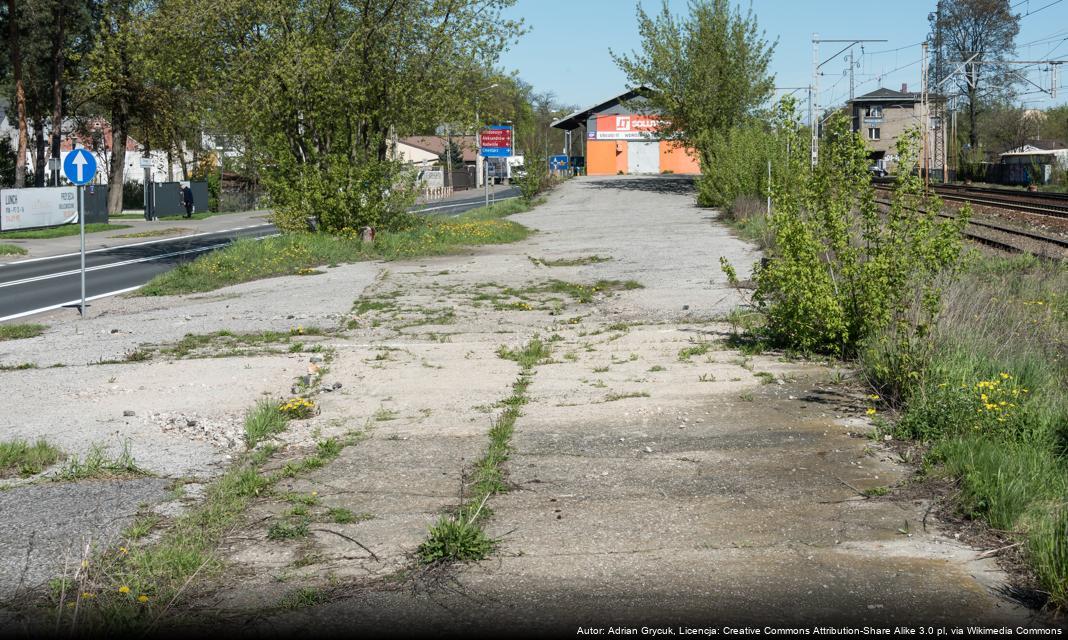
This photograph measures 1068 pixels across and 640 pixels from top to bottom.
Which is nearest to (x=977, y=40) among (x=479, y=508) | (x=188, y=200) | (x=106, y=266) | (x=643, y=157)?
(x=643, y=157)

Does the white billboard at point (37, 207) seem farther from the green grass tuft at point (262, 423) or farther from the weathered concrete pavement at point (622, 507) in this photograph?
the green grass tuft at point (262, 423)

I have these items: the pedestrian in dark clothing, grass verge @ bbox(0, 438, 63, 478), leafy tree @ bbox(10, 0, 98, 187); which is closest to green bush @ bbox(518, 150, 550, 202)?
the pedestrian in dark clothing

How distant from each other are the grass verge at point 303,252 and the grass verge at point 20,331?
3985mm

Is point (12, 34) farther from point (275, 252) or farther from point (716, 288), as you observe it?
point (716, 288)

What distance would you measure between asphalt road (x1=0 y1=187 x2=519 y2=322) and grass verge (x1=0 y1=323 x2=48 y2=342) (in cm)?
179

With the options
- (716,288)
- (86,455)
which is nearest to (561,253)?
(716,288)

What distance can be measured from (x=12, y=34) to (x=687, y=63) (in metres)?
29.2

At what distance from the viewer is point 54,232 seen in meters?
35.9

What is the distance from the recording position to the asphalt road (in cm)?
1812

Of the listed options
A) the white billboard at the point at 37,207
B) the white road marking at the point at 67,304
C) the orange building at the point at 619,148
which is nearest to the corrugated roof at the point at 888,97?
the orange building at the point at 619,148

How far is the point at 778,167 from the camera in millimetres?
27984

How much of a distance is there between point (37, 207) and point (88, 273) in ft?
50.7

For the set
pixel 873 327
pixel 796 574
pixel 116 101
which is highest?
pixel 116 101

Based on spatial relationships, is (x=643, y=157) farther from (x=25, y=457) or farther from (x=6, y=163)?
(x=25, y=457)
